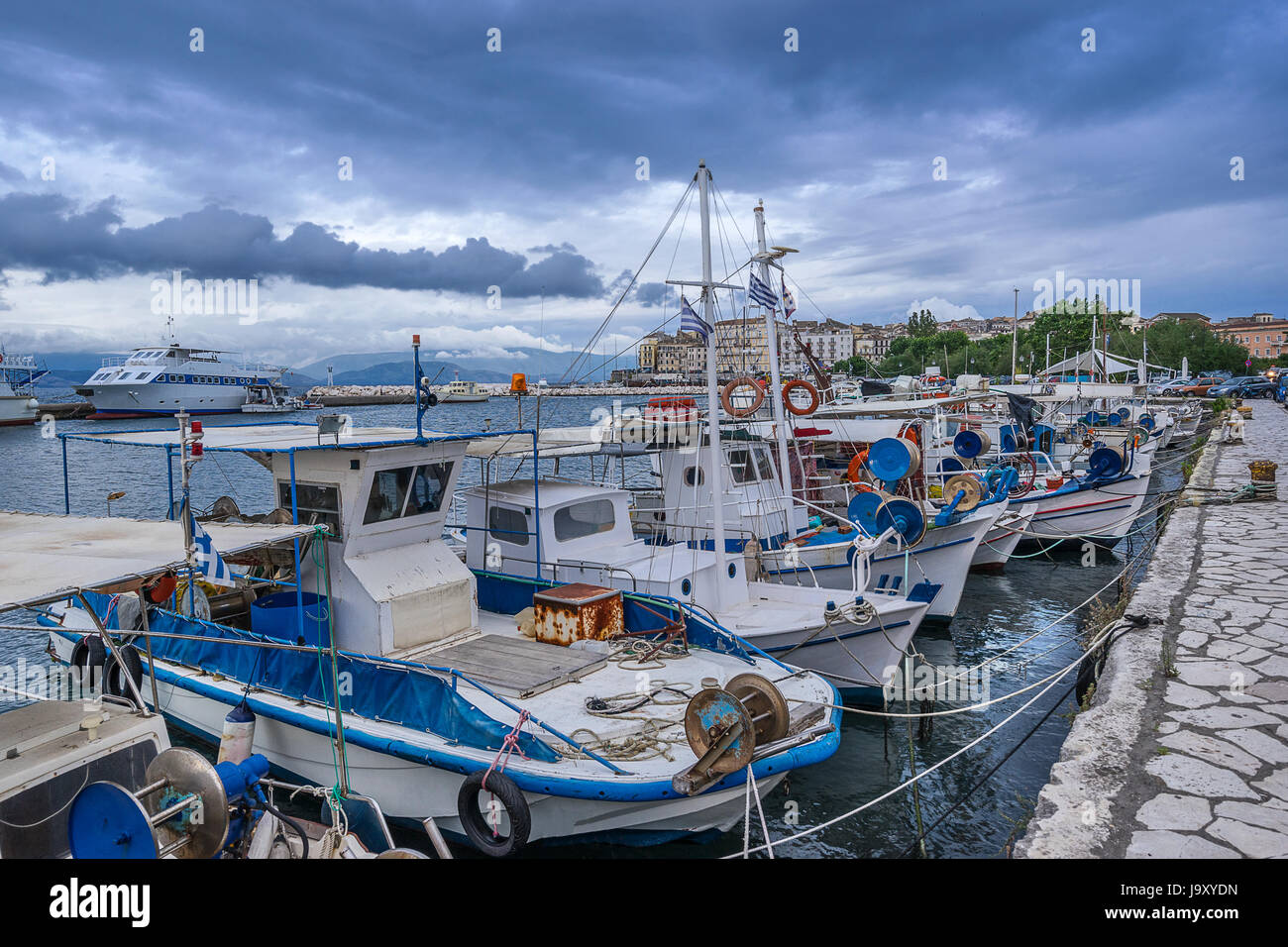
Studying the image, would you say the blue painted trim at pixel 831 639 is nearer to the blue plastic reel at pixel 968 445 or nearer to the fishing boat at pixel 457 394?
the fishing boat at pixel 457 394

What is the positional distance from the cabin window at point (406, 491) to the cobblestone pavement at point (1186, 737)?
7659 millimetres

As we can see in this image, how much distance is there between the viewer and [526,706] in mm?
8234

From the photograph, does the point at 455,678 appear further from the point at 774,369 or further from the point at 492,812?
the point at 774,369

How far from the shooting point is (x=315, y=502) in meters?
10.1

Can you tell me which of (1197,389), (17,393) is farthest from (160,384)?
(1197,389)

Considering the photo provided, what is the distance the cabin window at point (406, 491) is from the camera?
9.85 m

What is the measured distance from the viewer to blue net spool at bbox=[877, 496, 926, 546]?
47.9ft

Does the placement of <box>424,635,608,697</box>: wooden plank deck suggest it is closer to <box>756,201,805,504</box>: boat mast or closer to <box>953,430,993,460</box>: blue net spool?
<box>756,201,805,504</box>: boat mast

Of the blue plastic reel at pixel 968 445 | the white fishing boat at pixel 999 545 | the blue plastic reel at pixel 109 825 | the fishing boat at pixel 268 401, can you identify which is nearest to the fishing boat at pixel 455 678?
the blue plastic reel at pixel 109 825

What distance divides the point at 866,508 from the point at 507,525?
7.00 meters

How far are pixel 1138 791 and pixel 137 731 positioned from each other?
6859mm

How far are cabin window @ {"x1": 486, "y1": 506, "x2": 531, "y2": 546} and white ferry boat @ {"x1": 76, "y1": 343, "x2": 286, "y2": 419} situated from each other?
7890 centimetres

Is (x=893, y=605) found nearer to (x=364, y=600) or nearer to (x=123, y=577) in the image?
(x=364, y=600)
